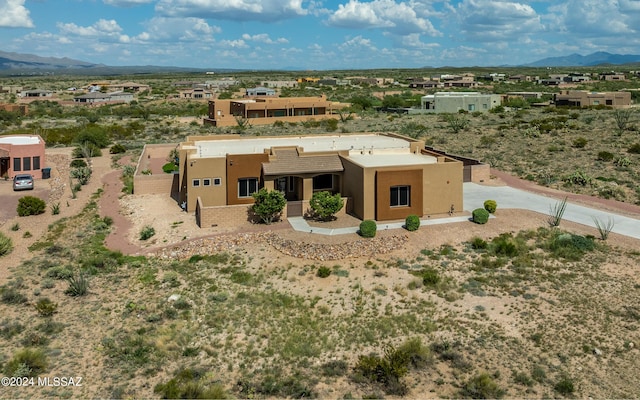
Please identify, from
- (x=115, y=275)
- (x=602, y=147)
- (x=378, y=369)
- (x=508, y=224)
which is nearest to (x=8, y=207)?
(x=115, y=275)

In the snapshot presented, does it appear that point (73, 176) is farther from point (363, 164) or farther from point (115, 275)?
point (363, 164)

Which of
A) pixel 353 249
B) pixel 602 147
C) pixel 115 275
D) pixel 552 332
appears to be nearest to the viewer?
pixel 552 332

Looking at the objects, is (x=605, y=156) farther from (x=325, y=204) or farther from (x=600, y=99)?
(x=600, y=99)

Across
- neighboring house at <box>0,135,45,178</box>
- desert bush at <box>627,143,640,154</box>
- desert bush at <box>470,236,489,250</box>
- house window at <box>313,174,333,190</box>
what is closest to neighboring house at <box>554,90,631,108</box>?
desert bush at <box>627,143,640,154</box>

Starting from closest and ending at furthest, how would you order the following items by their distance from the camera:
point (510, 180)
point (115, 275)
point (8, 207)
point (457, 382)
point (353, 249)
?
point (457, 382)
point (115, 275)
point (353, 249)
point (8, 207)
point (510, 180)

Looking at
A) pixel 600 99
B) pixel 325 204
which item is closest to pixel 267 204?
pixel 325 204

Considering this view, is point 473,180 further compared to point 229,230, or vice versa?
point 473,180
